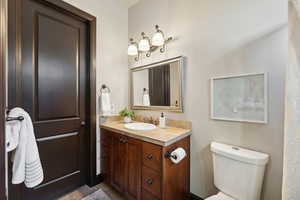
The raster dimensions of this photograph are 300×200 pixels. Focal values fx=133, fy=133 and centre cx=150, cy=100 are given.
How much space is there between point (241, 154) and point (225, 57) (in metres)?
0.89

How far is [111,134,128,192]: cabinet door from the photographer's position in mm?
1528

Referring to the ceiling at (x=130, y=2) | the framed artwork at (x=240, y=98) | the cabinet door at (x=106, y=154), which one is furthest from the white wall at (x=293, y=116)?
the ceiling at (x=130, y=2)

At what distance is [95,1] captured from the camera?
186 centimetres

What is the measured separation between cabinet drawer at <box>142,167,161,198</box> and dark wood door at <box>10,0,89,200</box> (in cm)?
98

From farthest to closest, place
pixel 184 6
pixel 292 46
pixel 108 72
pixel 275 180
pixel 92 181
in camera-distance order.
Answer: pixel 108 72 → pixel 92 181 → pixel 184 6 → pixel 275 180 → pixel 292 46

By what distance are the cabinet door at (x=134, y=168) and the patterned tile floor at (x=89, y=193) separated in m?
0.27

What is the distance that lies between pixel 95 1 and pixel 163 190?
2.45 m

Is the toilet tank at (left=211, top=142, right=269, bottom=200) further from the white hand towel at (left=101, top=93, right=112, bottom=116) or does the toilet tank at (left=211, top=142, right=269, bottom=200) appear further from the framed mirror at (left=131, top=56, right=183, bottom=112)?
the white hand towel at (left=101, top=93, right=112, bottom=116)

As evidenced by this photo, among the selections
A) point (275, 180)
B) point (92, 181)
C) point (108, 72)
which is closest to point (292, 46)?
point (275, 180)

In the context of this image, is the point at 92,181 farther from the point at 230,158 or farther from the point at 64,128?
the point at 230,158

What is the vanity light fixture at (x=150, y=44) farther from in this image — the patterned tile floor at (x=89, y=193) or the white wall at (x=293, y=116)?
the patterned tile floor at (x=89, y=193)

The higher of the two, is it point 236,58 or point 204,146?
point 236,58

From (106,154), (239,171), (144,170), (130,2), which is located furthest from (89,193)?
(130,2)

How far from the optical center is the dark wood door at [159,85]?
1768 millimetres
